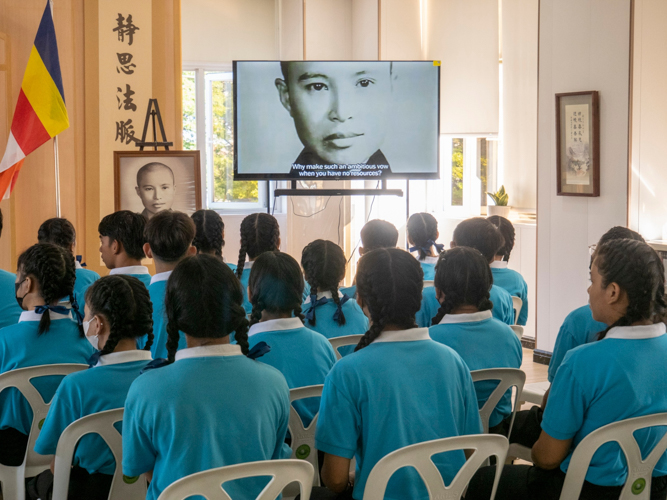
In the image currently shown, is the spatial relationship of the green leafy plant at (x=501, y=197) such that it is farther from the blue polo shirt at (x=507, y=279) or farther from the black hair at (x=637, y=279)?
the black hair at (x=637, y=279)

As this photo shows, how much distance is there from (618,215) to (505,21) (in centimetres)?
260

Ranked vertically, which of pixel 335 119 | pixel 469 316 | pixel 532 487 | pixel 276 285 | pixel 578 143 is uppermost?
pixel 335 119

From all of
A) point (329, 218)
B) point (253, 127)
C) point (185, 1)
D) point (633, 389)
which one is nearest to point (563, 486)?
point (633, 389)

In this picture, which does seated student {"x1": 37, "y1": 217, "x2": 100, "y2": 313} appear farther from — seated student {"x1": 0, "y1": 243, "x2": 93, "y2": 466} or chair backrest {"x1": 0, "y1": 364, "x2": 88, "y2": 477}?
chair backrest {"x1": 0, "y1": 364, "x2": 88, "y2": 477}

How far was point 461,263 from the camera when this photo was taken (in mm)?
2211

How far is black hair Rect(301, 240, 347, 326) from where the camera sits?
272 centimetres

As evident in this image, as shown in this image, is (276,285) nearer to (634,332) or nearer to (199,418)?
(199,418)

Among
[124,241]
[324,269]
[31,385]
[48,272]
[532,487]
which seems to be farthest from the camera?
[124,241]

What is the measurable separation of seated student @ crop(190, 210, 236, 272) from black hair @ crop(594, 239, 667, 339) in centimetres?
206

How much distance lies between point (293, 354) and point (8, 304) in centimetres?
144

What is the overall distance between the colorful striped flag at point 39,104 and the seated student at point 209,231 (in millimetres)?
1966

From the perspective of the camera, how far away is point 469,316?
223 cm

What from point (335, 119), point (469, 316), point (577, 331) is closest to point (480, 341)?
point (469, 316)

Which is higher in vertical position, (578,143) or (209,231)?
(578,143)
